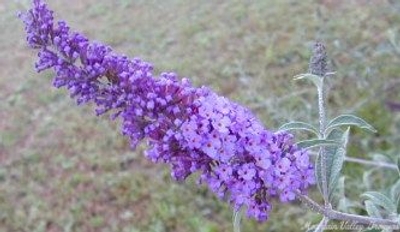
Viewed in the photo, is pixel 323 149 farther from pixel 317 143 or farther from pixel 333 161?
pixel 317 143

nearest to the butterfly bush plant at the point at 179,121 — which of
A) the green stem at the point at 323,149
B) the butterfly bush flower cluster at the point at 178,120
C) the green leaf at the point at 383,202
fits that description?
the butterfly bush flower cluster at the point at 178,120

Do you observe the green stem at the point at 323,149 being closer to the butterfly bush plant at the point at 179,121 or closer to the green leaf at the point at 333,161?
the green leaf at the point at 333,161

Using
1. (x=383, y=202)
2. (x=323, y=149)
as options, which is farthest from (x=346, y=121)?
(x=383, y=202)

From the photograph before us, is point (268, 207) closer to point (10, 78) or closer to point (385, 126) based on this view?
point (385, 126)

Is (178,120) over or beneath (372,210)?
over

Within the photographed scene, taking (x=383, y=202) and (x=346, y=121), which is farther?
(x=383, y=202)

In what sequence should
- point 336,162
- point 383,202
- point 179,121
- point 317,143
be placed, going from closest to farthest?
1. point 179,121
2. point 317,143
3. point 336,162
4. point 383,202

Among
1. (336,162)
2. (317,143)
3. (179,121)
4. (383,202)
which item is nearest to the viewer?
(179,121)

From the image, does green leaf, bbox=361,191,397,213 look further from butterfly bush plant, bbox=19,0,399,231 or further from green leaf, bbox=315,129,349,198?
butterfly bush plant, bbox=19,0,399,231

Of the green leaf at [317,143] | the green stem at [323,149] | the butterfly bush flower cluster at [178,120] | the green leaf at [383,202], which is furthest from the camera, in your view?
the green leaf at [383,202]

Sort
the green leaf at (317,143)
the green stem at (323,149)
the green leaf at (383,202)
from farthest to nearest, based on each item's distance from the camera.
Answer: the green leaf at (383,202), the green stem at (323,149), the green leaf at (317,143)
